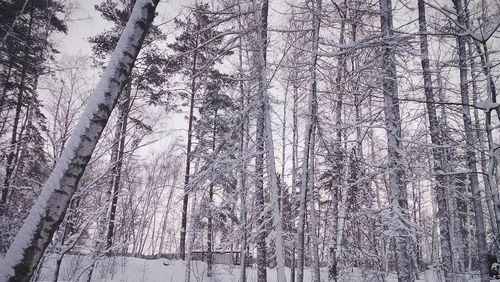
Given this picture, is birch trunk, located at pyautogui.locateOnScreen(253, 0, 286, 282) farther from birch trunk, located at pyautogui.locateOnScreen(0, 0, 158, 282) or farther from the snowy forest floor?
the snowy forest floor

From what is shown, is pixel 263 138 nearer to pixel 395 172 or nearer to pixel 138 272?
pixel 395 172

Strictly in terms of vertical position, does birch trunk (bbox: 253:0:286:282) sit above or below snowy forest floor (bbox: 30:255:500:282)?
above

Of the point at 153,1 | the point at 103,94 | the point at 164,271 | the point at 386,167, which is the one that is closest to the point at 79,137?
the point at 103,94

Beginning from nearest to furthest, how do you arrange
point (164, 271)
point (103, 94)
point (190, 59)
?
1. point (103, 94)
2. point (164, 271)
3. point (190, 59)

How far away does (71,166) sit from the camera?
8.47 feet

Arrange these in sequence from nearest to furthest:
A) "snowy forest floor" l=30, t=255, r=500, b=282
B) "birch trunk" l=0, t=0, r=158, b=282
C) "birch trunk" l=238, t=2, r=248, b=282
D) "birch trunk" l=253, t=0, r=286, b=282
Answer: "birch trunk" l=0, t=0, r=158, b=282
"birch trunk" l=253, t=0, r=286, b=282
"birch trunk" l=238, t=2, r=248, b=282
"snowy forest floor" l=30, t=255, r=500, b=282

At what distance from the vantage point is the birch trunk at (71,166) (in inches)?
90.0

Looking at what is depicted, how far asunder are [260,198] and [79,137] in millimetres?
5414

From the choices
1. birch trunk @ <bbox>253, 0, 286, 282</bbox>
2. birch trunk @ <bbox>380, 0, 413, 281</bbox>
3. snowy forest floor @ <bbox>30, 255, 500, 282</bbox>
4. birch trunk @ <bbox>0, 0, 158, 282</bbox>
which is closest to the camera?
birch trunk @ <bbox>0, 0, 158, 282</bbox>

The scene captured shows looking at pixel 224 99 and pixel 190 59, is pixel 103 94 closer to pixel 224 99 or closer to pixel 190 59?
pixel 224 99

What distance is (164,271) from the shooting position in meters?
13.8

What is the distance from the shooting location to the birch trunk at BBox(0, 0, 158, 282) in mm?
2287

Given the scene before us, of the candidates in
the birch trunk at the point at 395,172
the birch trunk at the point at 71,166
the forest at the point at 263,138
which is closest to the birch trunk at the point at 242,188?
the forest at the point at 263,138

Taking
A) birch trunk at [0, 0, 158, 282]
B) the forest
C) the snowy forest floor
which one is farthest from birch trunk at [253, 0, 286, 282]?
the snowy forest floor
